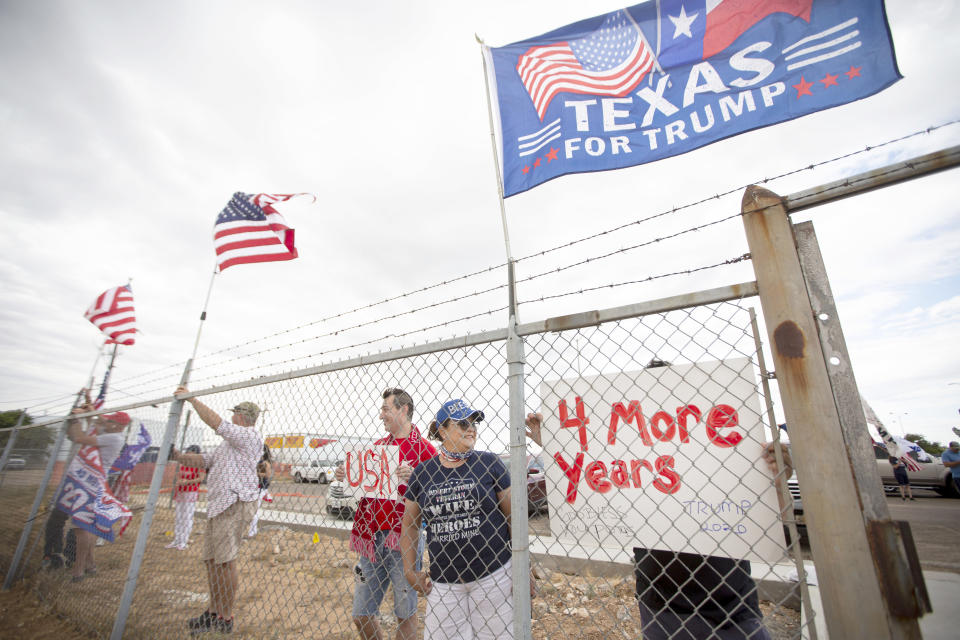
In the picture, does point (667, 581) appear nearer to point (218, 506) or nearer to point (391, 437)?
point (391, 437)

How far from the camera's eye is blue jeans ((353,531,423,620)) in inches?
114

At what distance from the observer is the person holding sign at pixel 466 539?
7.64 feet

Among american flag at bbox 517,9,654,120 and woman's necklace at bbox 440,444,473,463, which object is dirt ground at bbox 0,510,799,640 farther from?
american flag at bbox 517,9,654,120

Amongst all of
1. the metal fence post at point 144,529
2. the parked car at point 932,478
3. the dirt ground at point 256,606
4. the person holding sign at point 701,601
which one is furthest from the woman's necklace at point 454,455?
the parked car at point 932,478

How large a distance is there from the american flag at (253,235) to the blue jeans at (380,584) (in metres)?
3.25

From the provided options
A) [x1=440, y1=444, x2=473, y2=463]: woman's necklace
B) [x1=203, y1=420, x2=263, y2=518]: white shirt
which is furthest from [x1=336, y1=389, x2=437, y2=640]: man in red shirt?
[x1=203, y1=420, x2=263, y2=518]: white shirt

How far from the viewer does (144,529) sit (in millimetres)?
3436

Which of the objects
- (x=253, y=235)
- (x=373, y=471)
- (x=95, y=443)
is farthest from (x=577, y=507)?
(x=95, y=443)

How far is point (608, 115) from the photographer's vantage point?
3.24m

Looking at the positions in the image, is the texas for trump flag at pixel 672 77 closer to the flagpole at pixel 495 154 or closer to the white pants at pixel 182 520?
the flagpole at pixel 495 154

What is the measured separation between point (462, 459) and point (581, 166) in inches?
90.6

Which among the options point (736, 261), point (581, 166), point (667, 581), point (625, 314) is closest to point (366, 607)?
point (667, 581)

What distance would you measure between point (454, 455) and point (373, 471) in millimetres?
501

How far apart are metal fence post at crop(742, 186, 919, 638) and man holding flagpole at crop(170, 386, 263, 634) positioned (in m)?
3.89
